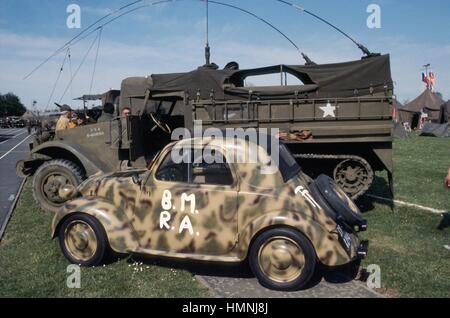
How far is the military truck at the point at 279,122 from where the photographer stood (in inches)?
314

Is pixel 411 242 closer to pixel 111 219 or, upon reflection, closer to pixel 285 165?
pixel 285 165

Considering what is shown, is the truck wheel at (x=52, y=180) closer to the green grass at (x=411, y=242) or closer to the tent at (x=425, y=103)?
the green grass at (x=411, y=242)

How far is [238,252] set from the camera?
4.86 m

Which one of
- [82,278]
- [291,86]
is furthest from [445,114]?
[82,278]

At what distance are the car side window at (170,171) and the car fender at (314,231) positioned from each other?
104cm

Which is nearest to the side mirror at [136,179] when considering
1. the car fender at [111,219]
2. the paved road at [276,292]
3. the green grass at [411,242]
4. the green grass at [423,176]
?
the car fender at [111,219]

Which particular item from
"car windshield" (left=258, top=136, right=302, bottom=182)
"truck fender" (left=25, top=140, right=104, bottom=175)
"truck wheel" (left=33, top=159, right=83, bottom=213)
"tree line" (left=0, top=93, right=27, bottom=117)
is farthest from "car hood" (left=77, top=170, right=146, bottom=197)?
"tree line" (left=0, top=93, right=27, bottom=117)

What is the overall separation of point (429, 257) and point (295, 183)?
2203 millimetres

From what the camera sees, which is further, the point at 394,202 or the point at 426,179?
the point at 426,179

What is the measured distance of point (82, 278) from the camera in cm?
505

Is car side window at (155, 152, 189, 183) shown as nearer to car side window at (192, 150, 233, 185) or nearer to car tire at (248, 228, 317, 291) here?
car side window at (192, 150, 233, 185)

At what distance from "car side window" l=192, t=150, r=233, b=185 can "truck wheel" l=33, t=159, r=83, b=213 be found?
3.86 metres
